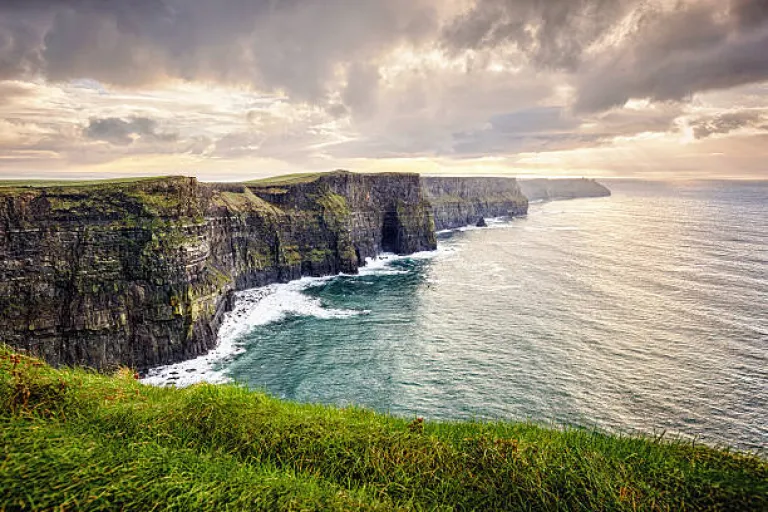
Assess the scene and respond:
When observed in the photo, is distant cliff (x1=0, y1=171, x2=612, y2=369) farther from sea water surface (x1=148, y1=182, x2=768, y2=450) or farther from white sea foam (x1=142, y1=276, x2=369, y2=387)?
sea water surface (x1=148, y1=182, x2=768, y2=450)

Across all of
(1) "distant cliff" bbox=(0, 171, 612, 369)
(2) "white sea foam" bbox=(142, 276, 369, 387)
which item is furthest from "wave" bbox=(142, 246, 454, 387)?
(1) "distant cliff" bbox=(0, 171, 612, 369)

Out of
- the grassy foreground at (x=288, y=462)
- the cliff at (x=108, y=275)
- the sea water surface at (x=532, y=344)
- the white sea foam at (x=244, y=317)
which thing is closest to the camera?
the grassy foreground at (x=288, y=462)

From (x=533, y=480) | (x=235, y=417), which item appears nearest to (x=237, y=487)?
(x=235, y=417)

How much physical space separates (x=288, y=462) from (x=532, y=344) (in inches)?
1662

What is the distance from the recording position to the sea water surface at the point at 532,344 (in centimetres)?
3419

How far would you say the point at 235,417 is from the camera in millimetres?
11570

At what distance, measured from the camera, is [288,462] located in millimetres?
10297

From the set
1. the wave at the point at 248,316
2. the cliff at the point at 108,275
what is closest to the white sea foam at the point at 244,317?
the wave at the point at 248,316

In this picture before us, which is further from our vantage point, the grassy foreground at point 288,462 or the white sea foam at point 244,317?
the white sea foam at point 244,317

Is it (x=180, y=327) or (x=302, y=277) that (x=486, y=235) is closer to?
(x=302, y=277)

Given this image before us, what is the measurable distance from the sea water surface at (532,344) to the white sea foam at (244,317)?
283 millimetres

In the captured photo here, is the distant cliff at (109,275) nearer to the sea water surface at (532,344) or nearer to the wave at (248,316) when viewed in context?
the wave at (248,316)

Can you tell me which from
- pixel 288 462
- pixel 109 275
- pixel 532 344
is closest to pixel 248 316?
pixel 109 275

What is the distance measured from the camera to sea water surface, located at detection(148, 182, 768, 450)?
34.2 metres
